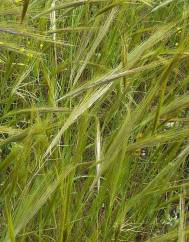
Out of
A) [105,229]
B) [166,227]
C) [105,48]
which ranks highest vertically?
[105,48]

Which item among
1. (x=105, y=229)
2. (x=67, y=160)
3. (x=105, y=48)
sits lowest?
(x=105, y=229)

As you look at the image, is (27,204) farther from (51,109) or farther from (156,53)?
(156,53)

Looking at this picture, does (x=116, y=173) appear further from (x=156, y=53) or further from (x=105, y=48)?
(x=105, y=48)

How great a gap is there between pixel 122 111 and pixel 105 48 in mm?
171

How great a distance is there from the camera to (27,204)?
2.86 ft

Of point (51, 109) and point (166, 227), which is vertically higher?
point (51, 109)

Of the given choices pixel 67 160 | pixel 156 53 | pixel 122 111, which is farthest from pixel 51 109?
pixel 122 111

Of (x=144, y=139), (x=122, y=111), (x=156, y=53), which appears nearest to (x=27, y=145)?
(x=144, y=139)

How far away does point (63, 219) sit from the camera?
815 millimetres

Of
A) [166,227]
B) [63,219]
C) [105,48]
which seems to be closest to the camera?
[63,219]

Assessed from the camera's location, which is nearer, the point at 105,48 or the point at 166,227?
the point at 166,227

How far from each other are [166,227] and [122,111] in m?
0.29

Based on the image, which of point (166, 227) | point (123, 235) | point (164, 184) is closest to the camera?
point (164, 184)

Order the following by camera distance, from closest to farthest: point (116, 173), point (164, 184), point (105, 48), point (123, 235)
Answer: point (116, 173), point (164, 184), point (123, 235), point (105, 48)
